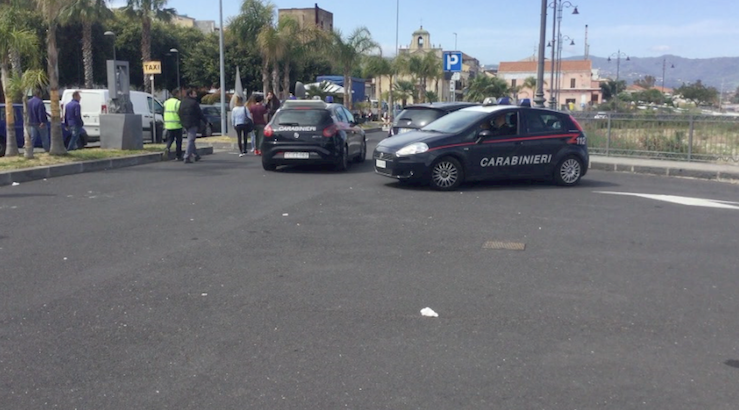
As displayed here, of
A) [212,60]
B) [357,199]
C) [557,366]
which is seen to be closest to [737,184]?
[357,199]

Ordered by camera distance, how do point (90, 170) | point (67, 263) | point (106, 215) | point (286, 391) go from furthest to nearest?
point (90, 170)
point (106, 215)
point (67, 263)
point (286, 391)

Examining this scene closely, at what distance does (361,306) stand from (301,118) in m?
9.96

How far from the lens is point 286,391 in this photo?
4.27 meters

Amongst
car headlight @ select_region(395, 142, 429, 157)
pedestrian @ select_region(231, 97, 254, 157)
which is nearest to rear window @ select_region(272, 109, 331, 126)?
car headlight @ select_region(395, 142, 429, 157)

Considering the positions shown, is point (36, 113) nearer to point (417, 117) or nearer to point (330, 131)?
point (330, 131)

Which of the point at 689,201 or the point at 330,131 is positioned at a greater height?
the point at 330,131

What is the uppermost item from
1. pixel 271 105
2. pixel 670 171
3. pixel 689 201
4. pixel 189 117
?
pixel 271 105

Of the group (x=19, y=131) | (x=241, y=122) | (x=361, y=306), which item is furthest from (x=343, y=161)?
(x=361, y=306)

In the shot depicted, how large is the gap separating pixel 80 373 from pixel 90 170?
38.1 ft

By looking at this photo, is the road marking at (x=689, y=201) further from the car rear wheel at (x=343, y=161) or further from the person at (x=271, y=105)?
the person at (x=271, y=105)

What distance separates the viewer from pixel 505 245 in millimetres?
8336

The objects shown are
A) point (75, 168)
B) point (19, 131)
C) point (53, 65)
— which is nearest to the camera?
point (75, 168)

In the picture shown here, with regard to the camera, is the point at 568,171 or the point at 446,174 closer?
the point at 446,174

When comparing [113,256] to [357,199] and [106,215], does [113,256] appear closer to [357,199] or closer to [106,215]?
[106,215]
